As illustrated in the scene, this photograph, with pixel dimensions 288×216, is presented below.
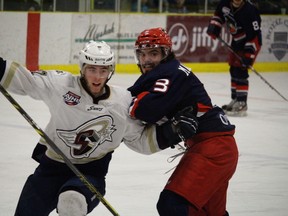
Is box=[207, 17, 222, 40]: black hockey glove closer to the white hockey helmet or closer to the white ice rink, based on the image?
the white ice rink

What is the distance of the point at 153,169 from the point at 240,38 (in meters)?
3.12

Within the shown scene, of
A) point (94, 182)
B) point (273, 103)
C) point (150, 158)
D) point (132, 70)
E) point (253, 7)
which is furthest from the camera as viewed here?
point (132, 70)

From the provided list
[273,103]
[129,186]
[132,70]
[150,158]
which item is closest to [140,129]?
[129,186]

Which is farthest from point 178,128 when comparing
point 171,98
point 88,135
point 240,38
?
point 240,38

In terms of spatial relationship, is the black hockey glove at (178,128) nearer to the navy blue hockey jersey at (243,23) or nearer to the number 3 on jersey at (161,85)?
the number 3 on jersey at (161,85)

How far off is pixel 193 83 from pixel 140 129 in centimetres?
28

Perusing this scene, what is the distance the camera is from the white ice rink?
412 cm

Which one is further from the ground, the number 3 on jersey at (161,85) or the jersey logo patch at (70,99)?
the number 3 on jersey at (161,85)

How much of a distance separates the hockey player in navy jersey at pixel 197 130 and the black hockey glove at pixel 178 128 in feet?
0.19

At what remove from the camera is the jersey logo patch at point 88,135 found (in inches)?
117

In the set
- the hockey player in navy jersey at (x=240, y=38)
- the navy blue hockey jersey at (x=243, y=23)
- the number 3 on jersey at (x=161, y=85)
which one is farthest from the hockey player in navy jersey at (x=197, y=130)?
the navy blue hockey jersey at (x=243, y=23)

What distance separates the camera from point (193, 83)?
313 cm

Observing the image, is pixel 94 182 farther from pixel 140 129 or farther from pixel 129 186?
pixel 129 186

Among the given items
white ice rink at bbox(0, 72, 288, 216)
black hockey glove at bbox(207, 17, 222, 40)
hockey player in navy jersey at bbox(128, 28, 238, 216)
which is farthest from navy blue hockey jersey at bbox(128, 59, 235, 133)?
black hockey glove at bbox(207, 17, 222, 40)
